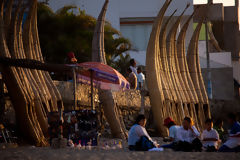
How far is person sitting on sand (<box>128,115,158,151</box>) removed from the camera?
43.7 ft

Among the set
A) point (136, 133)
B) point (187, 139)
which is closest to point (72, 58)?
point (136, 133)

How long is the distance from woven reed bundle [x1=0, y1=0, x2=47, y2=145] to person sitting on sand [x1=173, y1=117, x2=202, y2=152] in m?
4.78

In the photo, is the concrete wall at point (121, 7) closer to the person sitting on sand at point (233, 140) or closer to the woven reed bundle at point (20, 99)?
the woven reed bundle at point (20, 99)

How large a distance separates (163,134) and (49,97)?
5000mm

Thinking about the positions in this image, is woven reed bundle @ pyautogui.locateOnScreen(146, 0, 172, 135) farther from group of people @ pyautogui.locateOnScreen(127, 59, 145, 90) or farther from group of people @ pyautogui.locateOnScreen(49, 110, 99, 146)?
group of people @ pyautogui.locateOnScreen(49, 110, 99, 146)

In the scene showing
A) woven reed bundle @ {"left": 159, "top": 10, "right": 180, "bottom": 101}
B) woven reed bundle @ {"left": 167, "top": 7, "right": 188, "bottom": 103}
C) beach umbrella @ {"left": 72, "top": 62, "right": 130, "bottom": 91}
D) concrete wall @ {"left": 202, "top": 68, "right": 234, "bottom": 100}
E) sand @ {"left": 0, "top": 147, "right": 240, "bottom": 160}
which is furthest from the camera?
concrete wall @ {"left": 202, "top": 68, "right": 234, "bottom": 100}

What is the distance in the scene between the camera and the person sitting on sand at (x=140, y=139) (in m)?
13.3

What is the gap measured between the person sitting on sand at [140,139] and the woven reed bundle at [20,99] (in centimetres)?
438

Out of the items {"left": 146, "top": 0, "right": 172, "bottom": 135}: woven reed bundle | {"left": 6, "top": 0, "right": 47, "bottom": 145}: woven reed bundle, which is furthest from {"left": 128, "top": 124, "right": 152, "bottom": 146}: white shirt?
{"left": 146, "top": 0, "right": 172, "bottom": 135}: woven reed bundle

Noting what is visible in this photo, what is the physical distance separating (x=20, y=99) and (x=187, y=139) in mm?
5287

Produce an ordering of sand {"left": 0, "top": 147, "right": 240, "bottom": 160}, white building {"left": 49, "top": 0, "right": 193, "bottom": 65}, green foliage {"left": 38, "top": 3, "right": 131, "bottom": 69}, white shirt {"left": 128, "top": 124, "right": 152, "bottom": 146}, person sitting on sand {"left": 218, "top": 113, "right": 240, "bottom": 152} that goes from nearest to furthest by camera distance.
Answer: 1. sand {"left": 0, "top": 147, "right": 240, "bottom": 160}
2. white shirt {"left": 128, "top": 124, "right": 152, "bottom": 146}
3. person sitting on sand {"left": 218, "top": 113, "right": 240, "bottom": 152}
4. green foliage {"left": 38, "top": 3, "right": 131, "bottom": 69}
5. white building {"left": 49, "top": 0, "right": 193, "bottom": 65}

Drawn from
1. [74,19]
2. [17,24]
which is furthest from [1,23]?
[74,19]

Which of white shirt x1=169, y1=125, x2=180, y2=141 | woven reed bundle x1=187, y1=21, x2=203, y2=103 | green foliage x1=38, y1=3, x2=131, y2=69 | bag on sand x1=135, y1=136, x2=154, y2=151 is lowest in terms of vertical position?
bag on sand x1=135, y1=136, x2=154, y2=151

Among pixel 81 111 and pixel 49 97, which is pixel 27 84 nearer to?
pixel 49 97
